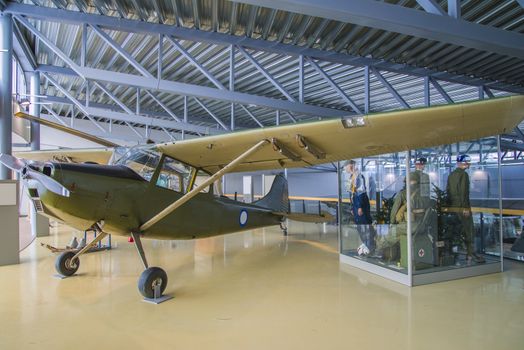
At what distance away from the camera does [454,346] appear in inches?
102

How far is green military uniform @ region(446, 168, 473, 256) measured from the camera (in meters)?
5.06

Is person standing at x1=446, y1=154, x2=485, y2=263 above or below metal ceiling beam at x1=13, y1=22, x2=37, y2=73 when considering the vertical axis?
below

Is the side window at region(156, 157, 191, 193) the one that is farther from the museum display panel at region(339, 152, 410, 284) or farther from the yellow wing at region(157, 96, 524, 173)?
the museum display panel at region(339, 152, 410, 284)

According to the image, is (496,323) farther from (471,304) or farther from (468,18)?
(468,18)

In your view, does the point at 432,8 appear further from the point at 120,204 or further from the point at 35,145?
the point at 35,145

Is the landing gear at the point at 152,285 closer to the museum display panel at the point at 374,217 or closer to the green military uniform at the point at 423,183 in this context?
the museum display panel at the point at 374,217

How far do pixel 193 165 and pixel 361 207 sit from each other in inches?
118

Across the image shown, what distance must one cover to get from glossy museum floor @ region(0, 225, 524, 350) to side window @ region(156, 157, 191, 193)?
137 cm

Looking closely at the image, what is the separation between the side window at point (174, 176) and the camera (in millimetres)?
4484

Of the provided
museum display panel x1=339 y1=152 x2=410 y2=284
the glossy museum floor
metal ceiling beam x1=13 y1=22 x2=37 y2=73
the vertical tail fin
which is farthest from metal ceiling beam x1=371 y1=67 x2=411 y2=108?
metal ceiling beam x1=13 y1=22 x2=37 y2=73

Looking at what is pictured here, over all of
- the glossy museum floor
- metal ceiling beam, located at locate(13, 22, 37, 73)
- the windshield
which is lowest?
the glossy museum floor

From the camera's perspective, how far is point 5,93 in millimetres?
5801

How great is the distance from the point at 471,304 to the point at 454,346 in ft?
4.14

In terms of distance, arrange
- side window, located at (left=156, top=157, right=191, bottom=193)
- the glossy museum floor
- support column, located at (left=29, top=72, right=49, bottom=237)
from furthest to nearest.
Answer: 1. support column, located at (left=29, top=72, right=49, bottom=237)
2. side window, located at (left=156, top=157, right=191, bottom=193)
3. the glossy museum floor
